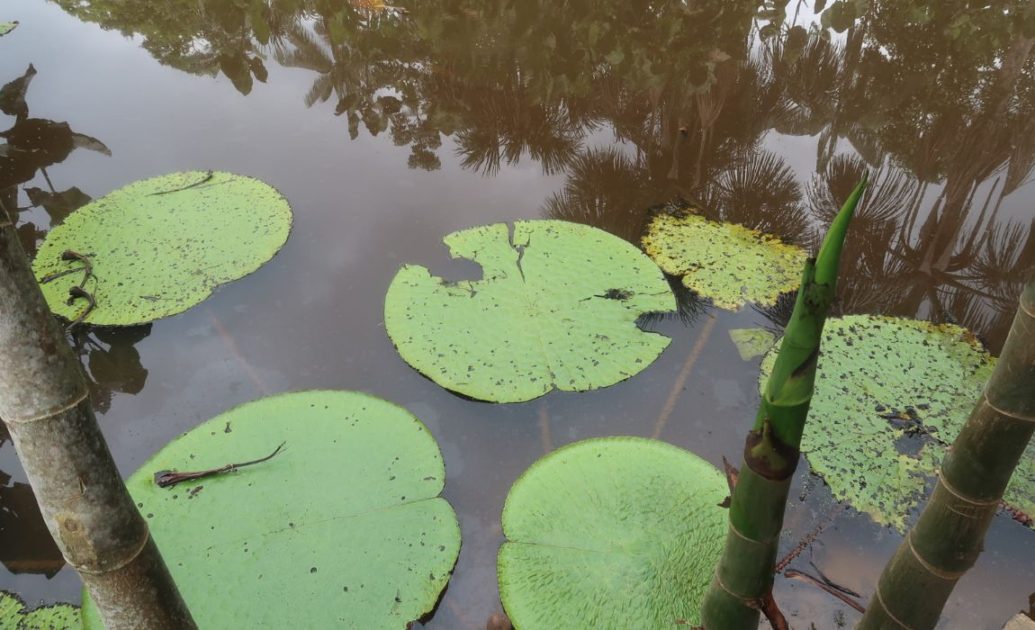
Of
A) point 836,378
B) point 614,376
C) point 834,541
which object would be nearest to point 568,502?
point 614,376

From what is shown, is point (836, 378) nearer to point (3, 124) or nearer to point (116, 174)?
point (116, 174)

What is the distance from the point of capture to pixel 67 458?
29.4 inches

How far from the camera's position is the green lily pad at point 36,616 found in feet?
5.98

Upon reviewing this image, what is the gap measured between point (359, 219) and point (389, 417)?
1.46 meters

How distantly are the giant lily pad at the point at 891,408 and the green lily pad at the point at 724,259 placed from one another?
353 mm

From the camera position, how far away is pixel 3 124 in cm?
422

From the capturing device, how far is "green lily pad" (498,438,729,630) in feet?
6.12

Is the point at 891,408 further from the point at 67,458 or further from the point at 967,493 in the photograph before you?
the point at 67,458

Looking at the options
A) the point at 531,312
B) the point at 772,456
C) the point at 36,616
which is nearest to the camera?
the point at 772,456

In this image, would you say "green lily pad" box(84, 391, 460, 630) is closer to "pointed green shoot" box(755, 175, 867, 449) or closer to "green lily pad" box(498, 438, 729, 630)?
"green lily pad" box(498, 438, 729, 630)

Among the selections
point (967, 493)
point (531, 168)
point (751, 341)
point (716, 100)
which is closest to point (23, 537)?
point (967, 493)

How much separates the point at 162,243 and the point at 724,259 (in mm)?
2756

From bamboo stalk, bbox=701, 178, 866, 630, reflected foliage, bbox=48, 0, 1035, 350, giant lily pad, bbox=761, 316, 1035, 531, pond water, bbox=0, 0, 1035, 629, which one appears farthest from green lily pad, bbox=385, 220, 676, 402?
bamboo stalk, bbox=701, 178, 866, 630

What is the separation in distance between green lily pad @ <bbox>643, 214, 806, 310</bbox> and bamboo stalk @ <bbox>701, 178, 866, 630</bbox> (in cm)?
214
